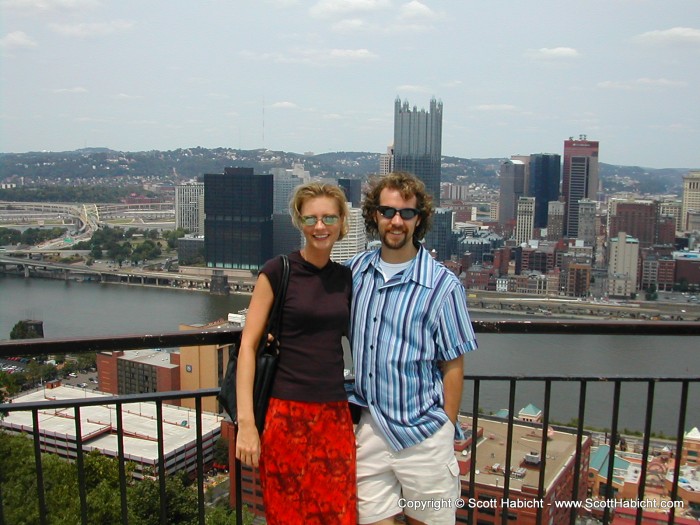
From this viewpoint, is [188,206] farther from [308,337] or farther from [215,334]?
[308,337]

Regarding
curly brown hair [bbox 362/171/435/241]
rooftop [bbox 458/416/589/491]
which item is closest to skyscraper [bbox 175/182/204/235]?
rooftop [bbox 458/416/589/491]

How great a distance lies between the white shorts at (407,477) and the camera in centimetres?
75

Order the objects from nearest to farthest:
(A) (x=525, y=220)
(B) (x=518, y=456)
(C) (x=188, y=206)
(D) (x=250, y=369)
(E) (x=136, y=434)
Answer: (D) (x=250, y=369)
(B) (x=518, y=456)
(E) (x=136, y=434)
(A) (x=525, y=220)
(C) (x=188, y=206)

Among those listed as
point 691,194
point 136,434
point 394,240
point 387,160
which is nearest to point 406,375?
point 394,240

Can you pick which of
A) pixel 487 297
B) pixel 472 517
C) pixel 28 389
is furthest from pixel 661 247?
pixel 472 517

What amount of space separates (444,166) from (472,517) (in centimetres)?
3783

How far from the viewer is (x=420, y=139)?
105ft

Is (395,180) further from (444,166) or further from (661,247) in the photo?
(444,166)

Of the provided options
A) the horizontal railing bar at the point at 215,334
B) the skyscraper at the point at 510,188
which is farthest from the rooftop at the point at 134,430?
the skyscraper at the point at 510,188

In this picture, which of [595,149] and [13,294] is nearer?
[13,294]

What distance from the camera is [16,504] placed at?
1.24 m

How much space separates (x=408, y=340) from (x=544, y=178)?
107ft

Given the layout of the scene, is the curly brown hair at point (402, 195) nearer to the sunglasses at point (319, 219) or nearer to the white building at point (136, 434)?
the sunglasses at point (319, 219)

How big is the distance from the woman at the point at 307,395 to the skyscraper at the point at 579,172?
29.3 meters
